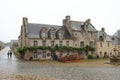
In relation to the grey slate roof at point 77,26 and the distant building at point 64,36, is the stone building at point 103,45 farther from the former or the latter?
the grey slate roof at point 77,26

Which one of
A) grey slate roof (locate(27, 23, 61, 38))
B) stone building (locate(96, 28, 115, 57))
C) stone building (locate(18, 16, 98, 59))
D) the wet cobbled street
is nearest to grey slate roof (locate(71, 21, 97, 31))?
stone building (locate(18, 16, 98, 59))

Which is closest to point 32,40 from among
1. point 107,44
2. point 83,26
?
point 83,26

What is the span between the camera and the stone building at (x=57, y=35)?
164 ft

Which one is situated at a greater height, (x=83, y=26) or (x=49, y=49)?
(x=83, y=26)

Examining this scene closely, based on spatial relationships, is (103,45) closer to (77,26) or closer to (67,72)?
(77,26)

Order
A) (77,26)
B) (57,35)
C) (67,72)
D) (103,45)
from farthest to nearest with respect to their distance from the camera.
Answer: (103,45)
(77,26)
(57,35)
(67,72)

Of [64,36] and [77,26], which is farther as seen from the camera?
[77,26]

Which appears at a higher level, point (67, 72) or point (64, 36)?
point (64, 36)

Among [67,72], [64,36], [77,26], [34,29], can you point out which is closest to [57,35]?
[64,36]

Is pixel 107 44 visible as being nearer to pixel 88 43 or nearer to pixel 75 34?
pixel 88 43

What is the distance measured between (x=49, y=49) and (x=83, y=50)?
9701 mm

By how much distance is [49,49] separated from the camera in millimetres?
50594

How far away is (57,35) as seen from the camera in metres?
53.6

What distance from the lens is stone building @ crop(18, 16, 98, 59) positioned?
49875mm
